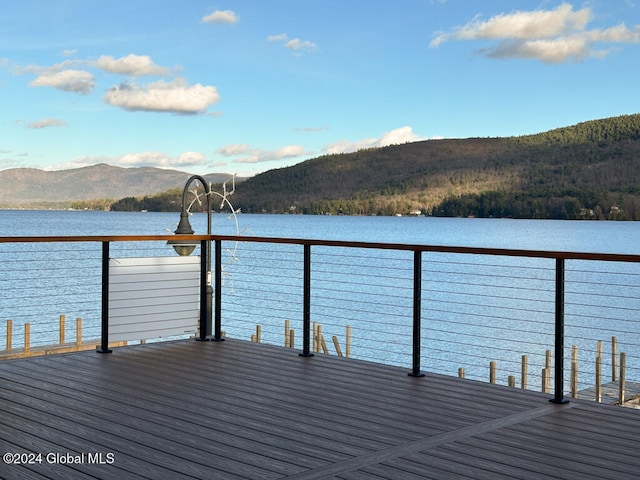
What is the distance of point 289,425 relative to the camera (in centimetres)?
364

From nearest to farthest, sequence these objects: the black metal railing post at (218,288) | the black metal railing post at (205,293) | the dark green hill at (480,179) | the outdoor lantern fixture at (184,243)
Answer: the black metal railing post at (218,288) → the black metal railing post at (205,293) → the outdoor lantern fixture at (184,243) → the dark green hill at (480,179)

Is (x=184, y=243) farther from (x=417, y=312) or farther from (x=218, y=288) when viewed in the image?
(x=417, y=312)

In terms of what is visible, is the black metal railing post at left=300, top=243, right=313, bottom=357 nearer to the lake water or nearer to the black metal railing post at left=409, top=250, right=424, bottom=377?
the lake water

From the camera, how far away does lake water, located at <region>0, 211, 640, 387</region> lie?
49.7 feet

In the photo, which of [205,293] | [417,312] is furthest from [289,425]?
[205,293]

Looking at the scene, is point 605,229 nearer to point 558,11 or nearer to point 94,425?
point 558,11

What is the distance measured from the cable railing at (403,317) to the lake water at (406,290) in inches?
5.8

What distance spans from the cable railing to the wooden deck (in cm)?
44

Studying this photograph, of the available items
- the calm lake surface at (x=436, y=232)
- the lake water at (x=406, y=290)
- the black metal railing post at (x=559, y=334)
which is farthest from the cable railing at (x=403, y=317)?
the calm lake surface at (x=436, y=232)

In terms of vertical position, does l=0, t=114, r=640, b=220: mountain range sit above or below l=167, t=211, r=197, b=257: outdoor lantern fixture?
above

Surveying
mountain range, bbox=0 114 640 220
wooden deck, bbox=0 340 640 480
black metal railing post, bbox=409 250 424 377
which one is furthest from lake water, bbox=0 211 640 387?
mountain range, bbox=0 114 640 220

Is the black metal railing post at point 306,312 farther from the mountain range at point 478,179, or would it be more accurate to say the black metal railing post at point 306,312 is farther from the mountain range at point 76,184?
the mountain range at point 76,184

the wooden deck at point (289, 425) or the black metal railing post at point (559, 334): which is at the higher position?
the black metal railing post at point (559, 334)

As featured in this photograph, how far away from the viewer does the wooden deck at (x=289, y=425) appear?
3.03 metres
